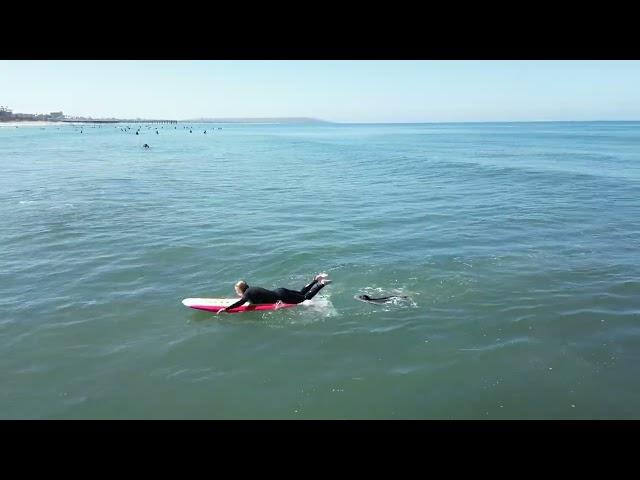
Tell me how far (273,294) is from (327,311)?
2093mm

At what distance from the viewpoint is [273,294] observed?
54.6 feet

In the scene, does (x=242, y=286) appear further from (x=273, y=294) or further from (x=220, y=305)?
(x=220, y=305)

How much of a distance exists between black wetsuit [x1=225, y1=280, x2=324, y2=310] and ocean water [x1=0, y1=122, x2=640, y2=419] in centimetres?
52

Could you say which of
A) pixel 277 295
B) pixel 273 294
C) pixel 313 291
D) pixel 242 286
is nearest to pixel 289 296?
pixel 277 295

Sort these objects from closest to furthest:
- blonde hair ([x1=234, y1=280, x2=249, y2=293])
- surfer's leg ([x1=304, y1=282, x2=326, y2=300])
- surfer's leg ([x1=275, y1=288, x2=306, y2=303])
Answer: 1. blonde hair ([x1=234, y1=280, x2=249, y2=293])
2. surfer's leg ([x1=275, y1=288, x2=306, y2=303])
3. surfer's leg ([x1=304, y1=282, x2=326, y2=300])

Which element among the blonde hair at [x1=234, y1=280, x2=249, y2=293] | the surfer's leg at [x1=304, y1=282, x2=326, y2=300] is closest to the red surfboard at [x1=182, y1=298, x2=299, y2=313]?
the surfer's leg at [x1=304, y1=282, x2=326, y2=300]

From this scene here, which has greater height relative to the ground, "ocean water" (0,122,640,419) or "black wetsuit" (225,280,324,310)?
"black wetsuit" (225,280,324,310)

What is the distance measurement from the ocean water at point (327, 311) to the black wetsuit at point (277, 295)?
1.70ft

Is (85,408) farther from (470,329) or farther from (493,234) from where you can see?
(493,234)

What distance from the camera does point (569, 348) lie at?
14273mm

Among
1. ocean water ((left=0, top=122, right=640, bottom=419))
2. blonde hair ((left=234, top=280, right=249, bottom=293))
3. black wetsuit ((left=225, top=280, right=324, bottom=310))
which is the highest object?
blonde hair ((left=234, top=280, right=249, bottom=293))

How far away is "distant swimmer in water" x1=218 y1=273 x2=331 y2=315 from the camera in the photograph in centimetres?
1602

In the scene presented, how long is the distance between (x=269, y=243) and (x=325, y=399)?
14.0m

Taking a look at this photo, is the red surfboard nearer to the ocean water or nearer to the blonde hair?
the ocean water
